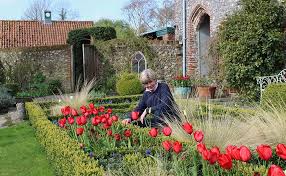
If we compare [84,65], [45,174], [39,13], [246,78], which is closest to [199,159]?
[45,174]

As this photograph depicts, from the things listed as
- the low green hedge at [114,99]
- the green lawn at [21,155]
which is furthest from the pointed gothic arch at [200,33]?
the green lawn at [21,155]

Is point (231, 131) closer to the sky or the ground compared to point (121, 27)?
closer to the ground

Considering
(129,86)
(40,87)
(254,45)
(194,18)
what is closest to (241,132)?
(254,45)

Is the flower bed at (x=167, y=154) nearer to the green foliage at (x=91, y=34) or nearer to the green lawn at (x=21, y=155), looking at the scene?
the green lawn at (x=21, y=155)

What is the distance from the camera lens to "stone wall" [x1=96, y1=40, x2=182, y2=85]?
17.7 meters

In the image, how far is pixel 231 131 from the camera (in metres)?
3.95

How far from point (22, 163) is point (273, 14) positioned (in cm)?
842

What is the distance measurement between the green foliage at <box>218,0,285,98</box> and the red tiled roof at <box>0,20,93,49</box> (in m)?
17.1

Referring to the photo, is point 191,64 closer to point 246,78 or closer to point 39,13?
point 246,78

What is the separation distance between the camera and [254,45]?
11461 millimetres

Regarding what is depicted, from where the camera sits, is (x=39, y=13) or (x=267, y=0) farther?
(x=39, y=13)

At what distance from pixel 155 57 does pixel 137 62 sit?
2.81ft

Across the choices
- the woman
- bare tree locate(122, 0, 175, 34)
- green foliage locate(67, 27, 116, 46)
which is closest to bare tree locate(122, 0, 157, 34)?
bare tree locate(122, 0, 175, 34)

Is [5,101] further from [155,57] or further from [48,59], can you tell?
[155,57]
